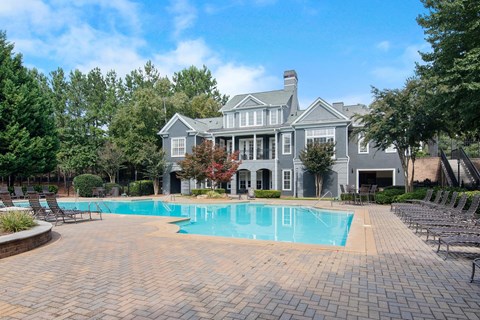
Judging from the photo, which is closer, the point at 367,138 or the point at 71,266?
the point at 71,266

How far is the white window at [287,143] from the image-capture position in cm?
2966

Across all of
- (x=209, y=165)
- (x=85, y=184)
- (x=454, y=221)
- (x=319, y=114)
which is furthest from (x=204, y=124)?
(x=454, y=221)

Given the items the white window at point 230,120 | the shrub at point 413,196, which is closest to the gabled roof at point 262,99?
the white window at point 230,120

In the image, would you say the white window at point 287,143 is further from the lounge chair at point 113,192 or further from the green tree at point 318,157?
the lounge chair at point 113,192

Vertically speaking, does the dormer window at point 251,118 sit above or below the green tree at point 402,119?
above

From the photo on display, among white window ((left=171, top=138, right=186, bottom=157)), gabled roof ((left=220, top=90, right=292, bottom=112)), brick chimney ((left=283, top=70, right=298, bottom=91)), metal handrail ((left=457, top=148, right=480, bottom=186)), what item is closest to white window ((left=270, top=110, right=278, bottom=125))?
gabled roof ((left=220, top=90, right=292, bottom=112))

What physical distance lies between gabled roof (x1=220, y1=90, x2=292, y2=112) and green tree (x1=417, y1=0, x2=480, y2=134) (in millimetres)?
17700

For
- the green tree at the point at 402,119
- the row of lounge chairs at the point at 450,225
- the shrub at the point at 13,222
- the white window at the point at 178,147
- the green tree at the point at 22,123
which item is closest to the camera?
the row of lounge chairs at the point at 450,225

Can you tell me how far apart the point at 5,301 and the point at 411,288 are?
586 centimetres

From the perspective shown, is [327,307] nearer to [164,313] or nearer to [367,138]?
[164,313]

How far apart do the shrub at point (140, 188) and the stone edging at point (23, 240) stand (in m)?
23.1

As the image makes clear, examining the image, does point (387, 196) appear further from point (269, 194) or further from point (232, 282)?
point (232, 282)

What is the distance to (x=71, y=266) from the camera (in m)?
6.05


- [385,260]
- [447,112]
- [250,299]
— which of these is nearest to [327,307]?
[250,299]
